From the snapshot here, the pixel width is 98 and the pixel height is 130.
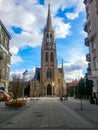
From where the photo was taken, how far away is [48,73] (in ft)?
429

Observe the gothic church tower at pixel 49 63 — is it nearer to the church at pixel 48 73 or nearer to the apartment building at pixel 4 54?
the church at pixel 48 73

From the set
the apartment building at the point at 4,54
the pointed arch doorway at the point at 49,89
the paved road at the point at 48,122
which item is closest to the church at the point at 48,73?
the pointed arch doorway at the point at 49,89

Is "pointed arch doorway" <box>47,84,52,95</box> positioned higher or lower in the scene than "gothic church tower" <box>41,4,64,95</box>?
lower

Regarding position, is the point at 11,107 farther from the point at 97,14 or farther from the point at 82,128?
the point at 82,128

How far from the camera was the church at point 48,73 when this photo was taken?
412 feet

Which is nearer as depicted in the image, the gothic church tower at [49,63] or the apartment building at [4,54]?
the apartment building at [4,54]

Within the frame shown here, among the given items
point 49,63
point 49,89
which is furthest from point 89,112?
point 49,63

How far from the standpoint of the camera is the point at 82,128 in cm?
1312

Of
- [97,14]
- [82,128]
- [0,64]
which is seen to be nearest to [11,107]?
[97,14]

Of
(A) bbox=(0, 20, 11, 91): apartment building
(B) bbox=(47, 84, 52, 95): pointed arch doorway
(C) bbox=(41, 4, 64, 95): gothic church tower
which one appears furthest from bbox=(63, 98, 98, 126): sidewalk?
(C) bbox=(41, 4, 64, 95): gothic church tower

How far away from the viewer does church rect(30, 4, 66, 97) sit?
12553 cm

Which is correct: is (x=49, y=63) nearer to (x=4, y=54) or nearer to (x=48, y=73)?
(x=48, y=73)

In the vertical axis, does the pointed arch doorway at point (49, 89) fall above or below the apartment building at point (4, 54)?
below

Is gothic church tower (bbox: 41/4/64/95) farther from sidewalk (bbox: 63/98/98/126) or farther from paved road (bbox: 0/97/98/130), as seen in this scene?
paved road (bbox: 0/97/98/130)
